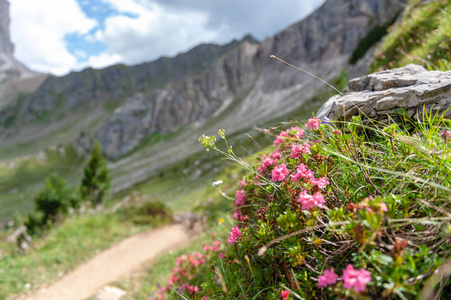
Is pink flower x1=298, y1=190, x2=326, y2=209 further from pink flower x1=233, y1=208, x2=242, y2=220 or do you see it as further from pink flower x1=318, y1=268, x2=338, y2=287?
pink flower x1=233, y1=208, x2=242, y2=220

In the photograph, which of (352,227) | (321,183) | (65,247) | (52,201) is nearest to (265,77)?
(52,201)

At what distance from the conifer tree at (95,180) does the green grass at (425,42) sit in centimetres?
3187

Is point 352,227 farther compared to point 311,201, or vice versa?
point 311,201

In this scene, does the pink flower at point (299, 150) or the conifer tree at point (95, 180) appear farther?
the conifer tree at point (95, 180)

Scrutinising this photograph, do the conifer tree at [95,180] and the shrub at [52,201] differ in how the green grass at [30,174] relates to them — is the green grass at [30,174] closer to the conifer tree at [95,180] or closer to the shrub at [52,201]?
the conifer tree at [95,180]

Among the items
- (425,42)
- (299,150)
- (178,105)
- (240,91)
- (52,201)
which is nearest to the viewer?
(299,150)

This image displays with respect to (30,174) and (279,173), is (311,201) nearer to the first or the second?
(279,173)

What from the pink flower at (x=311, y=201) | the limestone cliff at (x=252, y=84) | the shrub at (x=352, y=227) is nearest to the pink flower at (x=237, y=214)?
the shrub at (x=352, y=227)

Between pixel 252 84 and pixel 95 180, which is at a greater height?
pixel 252 84

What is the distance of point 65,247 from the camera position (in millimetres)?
11008

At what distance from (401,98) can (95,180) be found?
111 feet

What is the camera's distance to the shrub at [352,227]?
1.38 meters

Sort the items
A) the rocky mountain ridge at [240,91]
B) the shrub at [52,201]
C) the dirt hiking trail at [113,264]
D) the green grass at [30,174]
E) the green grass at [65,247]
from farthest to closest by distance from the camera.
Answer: the green grass at [30,174]
the rocky mountain ridge at [240,91]
the shrub at [52,201]
the green grass at [65,247]
the dirt hiking trail at [113,264]

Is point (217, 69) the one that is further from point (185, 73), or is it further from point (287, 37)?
point (185, 73)
